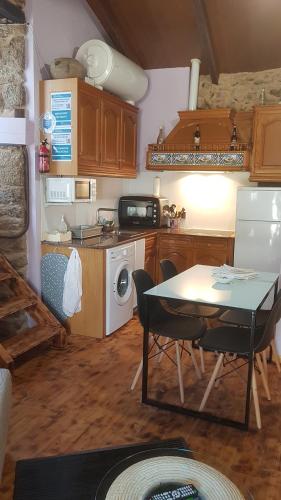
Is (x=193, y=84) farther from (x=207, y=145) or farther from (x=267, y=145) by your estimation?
(x=267, y=145)

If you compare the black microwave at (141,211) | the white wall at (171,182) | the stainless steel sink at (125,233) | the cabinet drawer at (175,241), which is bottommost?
the cabinet drawer at (175,241)

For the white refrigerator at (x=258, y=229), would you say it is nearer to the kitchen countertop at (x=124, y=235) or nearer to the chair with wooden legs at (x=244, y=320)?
the kitchen countertop at (x=124, y=235)

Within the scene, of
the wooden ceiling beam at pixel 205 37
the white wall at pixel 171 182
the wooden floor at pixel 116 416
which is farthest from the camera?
the white wall at pixel 171 182

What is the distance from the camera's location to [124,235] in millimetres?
4426

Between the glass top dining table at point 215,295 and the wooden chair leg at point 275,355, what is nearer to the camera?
the glass top dining table at point 215,295

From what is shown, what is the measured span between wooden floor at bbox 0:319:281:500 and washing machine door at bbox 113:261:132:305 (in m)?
0.64

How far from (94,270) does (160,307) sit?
877 millimetres

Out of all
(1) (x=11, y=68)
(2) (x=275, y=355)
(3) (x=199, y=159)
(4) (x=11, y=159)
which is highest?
(1) (x=11, y=68)

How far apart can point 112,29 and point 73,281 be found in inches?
113

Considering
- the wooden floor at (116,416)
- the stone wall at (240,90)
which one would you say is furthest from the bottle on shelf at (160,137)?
the wooden floor at (116,416)

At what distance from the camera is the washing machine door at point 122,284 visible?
391 centimetres

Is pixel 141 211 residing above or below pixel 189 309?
above

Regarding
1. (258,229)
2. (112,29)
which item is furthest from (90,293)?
(112,29)

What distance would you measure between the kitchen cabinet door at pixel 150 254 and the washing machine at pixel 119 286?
1.52ft
